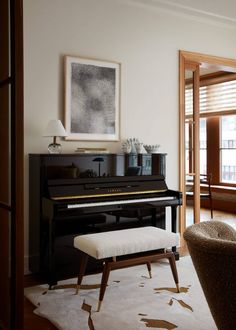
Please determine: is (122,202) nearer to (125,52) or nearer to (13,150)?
(13,150)

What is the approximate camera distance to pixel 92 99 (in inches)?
149

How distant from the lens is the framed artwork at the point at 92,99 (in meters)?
3.68

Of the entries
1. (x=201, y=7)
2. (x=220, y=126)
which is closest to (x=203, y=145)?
(x=220, y=126)

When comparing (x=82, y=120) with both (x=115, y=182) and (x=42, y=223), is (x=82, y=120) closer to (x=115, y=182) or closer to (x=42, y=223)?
(x=115, y=182)

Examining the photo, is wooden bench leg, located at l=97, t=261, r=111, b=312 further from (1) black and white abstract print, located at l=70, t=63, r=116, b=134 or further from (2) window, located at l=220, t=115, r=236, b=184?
(2) window, located at l=220, t=115, r=236, b=184

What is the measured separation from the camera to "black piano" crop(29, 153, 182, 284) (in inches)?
126

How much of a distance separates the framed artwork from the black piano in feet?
1.12

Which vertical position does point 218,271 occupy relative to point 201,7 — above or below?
below

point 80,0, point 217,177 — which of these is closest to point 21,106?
point 80,0

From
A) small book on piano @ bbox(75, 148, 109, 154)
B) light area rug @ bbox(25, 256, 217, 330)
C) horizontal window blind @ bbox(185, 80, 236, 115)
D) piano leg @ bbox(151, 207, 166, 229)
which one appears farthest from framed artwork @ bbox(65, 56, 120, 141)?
horizontal window blind @ bbox(185, 80, 236, 115)

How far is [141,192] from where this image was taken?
3.64m

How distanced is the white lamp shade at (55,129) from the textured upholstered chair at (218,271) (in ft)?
6.29

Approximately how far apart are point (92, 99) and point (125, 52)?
2.28 ft

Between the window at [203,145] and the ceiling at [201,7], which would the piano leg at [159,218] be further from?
the window at [203,145]
